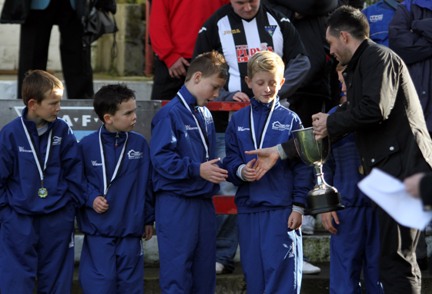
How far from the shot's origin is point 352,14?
696cm

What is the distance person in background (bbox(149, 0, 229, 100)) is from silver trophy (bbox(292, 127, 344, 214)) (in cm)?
205

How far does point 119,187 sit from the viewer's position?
7332 mm

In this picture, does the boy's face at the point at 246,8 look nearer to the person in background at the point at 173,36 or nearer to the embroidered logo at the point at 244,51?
the embroidered logo at the point at 244,51

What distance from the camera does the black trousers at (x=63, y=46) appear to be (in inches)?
367

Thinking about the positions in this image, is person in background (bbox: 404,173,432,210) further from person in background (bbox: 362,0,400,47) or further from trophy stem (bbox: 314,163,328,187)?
person in background (bbox: 362,0,400,47)

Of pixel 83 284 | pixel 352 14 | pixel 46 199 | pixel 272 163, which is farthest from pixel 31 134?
pixel 352 14

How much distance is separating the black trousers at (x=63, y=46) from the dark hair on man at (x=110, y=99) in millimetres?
2040

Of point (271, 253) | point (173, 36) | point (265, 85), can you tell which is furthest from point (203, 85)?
point (173, 36)

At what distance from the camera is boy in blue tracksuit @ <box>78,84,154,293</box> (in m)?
7.27

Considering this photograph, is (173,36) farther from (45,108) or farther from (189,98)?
(45,108)

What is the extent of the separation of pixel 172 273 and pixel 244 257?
46 cm

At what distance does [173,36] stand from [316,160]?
233 centimetres

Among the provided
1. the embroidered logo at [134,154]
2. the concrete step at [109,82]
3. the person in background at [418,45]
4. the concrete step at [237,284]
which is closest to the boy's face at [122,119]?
the embroidered logo at [134,154]

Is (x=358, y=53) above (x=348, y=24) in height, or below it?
below
